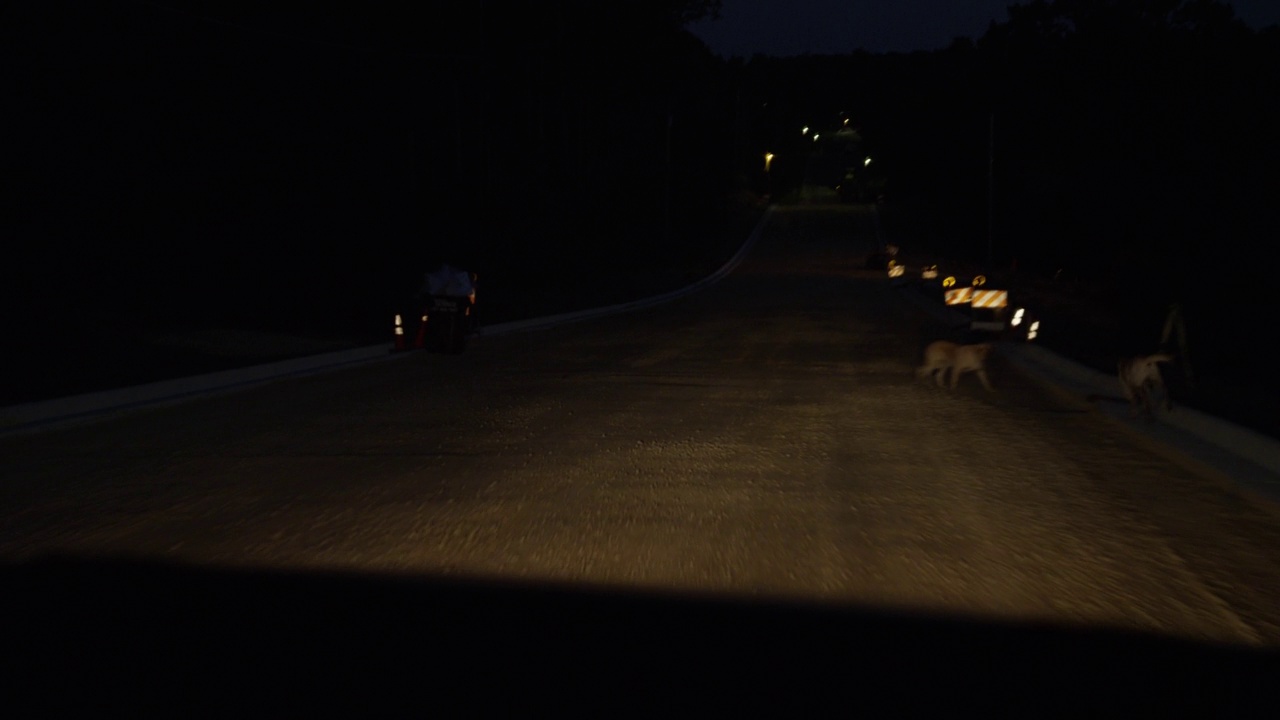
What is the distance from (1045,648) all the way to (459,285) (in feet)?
57.9

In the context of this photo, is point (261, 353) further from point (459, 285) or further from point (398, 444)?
point (398, 444)

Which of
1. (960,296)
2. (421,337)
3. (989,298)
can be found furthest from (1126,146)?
(421,337)

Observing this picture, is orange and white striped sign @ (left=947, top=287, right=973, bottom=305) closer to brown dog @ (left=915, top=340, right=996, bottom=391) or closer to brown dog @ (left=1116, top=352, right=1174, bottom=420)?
brown dog @ (left=915, top=340, right=996, bottom=391)

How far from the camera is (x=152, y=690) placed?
5.88 meters

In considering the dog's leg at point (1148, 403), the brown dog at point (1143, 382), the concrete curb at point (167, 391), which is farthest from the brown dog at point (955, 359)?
the concrete curb at point (167, 391)

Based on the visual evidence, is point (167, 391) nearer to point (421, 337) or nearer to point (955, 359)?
point (421, 337)

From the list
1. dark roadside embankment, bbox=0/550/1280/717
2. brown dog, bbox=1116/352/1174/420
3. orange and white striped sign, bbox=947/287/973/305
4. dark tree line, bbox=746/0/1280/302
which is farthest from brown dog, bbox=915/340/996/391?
dark tree line, bbox=746/0/1280/302

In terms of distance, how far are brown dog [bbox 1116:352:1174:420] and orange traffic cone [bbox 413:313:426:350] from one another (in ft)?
41.9

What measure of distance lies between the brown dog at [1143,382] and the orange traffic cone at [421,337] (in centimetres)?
1278

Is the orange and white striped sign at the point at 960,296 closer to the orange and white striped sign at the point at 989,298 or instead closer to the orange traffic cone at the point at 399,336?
the orange and white striped sign at the point at 989,298

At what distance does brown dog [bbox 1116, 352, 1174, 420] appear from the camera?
1419 centimetres

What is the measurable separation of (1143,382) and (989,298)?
9.73 m

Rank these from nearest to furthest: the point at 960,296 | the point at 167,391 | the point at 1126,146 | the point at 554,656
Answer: the point at 554,656
the point at 167,391
the point at 960,296
the point at 1126,146

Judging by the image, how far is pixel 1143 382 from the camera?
47.0 ft
